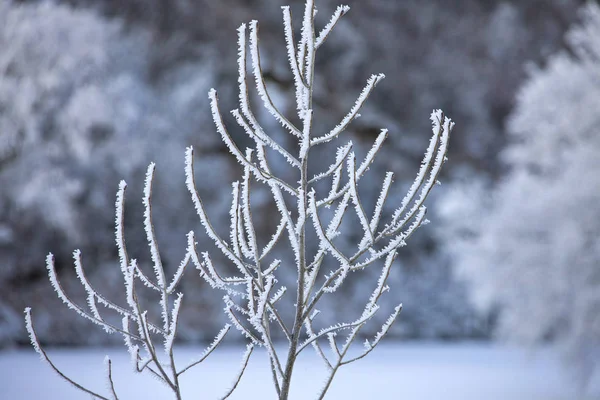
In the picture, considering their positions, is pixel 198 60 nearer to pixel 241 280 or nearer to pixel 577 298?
pixel 577 298

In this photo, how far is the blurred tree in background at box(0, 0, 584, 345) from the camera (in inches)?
231

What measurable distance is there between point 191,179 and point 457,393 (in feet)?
13.2

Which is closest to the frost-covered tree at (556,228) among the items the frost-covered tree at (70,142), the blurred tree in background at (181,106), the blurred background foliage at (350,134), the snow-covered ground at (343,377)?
the blurred background foliage at (350,134)

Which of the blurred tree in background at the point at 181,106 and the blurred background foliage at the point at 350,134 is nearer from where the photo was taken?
the blurred background foliage at the point at 350,134

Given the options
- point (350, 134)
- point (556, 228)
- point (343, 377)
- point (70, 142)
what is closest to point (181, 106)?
point (70, 142)

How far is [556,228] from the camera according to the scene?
476cm

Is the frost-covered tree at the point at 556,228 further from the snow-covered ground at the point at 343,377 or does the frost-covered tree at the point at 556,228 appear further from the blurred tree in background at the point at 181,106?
the blurred tree in background at the point at 181,106

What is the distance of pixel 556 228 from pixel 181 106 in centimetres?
387

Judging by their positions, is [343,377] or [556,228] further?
[343,377]

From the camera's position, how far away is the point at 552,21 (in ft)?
27.4

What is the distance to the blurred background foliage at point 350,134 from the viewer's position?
4.97 meters

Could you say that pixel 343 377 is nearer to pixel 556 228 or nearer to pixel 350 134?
pixel 556 228

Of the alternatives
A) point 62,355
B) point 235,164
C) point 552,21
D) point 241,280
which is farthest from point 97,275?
point 552,21

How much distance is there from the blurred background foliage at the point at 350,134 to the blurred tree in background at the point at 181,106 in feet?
0.06
